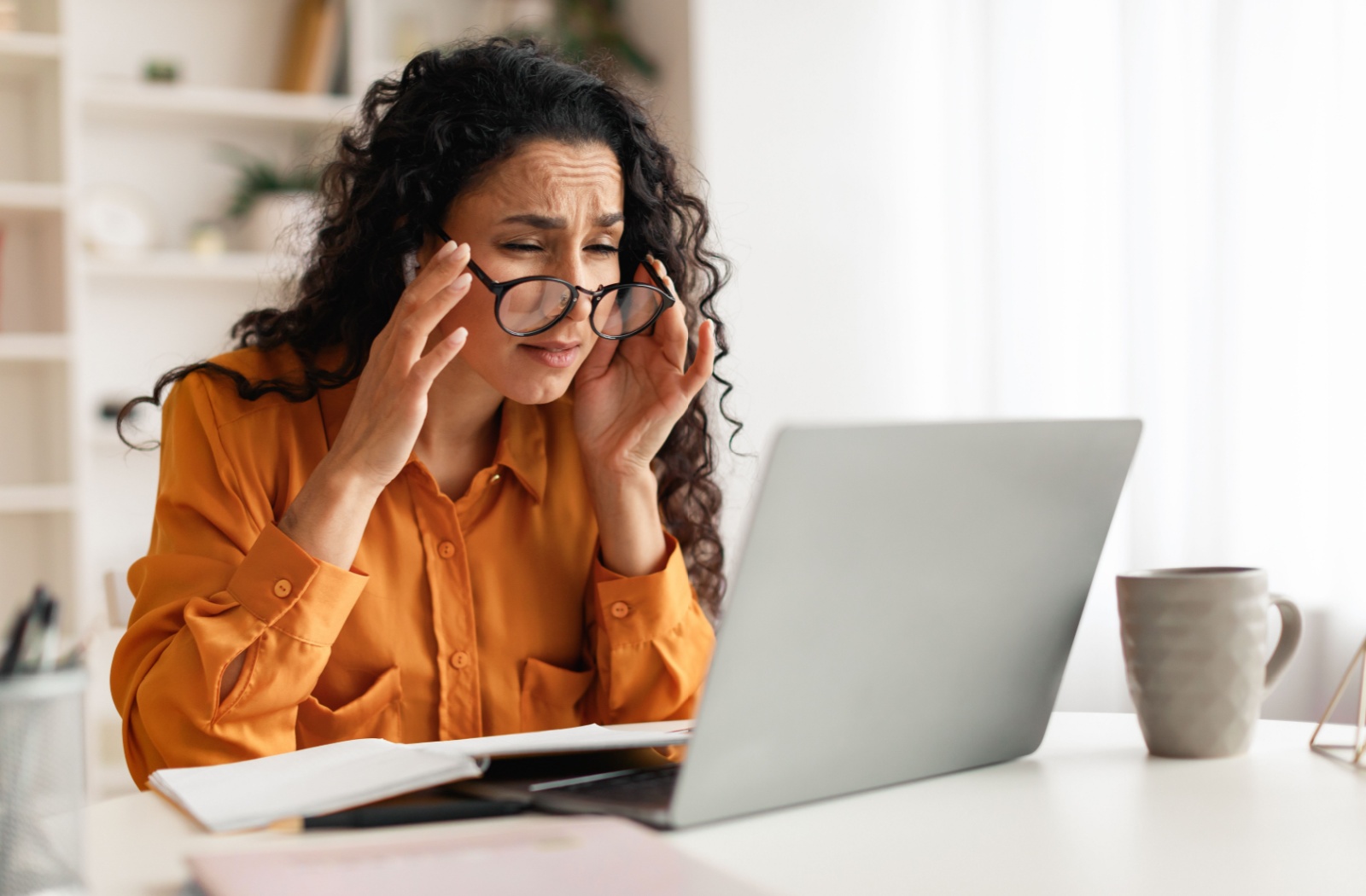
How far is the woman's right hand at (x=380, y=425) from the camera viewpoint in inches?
45.7

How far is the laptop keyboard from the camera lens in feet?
2.53

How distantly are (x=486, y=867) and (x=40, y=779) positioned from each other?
0.20 meters

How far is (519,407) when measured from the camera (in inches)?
59.6

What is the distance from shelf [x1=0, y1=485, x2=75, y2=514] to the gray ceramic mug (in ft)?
8.88

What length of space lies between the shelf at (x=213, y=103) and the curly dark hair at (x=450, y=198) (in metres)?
1.68

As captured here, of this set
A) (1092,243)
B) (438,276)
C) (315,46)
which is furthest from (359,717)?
(315,46)

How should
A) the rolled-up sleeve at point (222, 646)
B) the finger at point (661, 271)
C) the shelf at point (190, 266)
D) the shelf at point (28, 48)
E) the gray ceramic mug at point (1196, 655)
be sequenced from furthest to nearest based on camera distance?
the shelf at point (190, 266) < the shelf at point (28, 48) < the finger at point (661, 271) < the rolled-up sleeve at point (222, 646) < the gray ceramic mug at point (1196, 655)

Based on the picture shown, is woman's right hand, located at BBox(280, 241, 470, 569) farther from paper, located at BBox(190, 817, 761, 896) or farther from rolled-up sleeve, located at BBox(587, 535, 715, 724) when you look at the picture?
→ paper, located at BBox(190, 817, 761, 896)

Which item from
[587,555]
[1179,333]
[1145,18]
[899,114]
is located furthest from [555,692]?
[899,114]

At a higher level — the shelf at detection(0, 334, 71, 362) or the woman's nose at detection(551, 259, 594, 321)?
the woman's nose at detection(551, 259, 594, 321)

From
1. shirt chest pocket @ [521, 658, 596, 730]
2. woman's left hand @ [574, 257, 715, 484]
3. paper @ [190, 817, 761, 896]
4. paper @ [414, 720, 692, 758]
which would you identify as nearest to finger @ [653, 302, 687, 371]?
woman's left hand @ [574, 257, 715, 484]

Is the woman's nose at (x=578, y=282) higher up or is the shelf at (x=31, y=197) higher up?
the shelf at (x=31, y=197)

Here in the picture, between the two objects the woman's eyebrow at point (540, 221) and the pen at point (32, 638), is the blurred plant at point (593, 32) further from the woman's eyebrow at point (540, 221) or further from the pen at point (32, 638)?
the pen at point (32, 638)

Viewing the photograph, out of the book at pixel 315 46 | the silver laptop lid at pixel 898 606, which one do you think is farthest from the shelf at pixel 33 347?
the silver laptop lid at pixel 898 606
